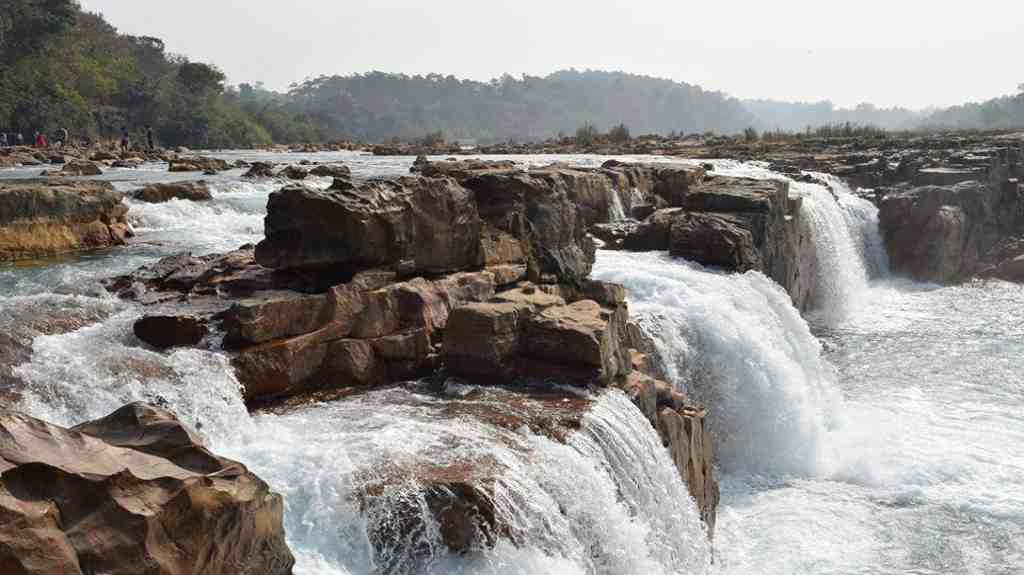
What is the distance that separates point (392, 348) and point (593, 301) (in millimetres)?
1997

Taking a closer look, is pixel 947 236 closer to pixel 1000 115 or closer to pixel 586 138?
pixel 586 138

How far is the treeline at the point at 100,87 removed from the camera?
37.2 meters

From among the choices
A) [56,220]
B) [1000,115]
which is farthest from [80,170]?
[1000,115]

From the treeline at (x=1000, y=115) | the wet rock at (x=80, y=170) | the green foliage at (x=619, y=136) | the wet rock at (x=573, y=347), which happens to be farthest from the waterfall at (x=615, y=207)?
the treeline at (x=1000, y=115)

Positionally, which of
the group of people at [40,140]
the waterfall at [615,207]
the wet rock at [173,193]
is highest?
the group of people at [40,140]

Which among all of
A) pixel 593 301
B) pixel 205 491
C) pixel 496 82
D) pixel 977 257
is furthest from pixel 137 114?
pixel 496 82

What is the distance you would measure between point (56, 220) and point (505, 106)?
139346 millimetres

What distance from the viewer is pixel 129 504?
3.46 m

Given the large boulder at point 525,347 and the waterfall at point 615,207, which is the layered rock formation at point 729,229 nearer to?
the waterfall at point 615,207

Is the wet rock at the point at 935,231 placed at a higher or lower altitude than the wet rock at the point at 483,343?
lower

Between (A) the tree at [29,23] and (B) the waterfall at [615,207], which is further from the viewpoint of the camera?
(A) the tree at [29,23]

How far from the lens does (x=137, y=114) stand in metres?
47.5

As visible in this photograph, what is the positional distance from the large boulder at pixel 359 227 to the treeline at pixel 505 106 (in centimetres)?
9227

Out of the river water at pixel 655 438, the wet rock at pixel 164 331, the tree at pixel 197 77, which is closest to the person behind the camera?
the river water at pixel 655 438
